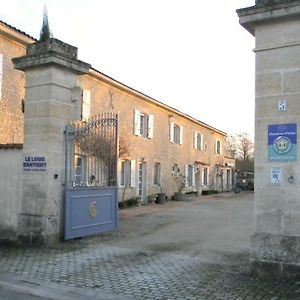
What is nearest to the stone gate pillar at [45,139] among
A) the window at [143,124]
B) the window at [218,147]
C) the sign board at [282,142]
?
the sign board at [282,142]

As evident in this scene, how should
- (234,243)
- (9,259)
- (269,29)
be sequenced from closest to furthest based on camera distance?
A: (269,29) → (9,259) → (234,243)

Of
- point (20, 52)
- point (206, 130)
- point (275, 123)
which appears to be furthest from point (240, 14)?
point (206, 130)

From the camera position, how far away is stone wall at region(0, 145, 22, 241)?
9938mm

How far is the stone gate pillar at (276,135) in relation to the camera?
6.84m

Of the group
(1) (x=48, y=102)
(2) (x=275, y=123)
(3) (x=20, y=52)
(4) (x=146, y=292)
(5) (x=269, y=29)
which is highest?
(3) (x=20, y=52)

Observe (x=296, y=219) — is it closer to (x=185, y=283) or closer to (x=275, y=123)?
(x=275, y=123)

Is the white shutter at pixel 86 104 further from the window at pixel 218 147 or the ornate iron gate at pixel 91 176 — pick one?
the window at pixel 218 147

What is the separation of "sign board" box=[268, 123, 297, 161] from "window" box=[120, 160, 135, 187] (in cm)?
1406

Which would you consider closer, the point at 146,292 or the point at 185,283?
the point at 146,292

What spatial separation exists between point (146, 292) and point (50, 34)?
6.13 meters

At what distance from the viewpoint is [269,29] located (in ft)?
23.6

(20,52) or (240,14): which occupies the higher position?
(20,52)

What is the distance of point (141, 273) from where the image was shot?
728 cm

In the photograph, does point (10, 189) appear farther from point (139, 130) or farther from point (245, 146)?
point (245, 146)
